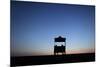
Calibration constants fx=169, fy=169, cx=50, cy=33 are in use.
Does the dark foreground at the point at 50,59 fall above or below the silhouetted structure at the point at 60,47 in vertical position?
below

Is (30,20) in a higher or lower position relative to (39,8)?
Answer: lower

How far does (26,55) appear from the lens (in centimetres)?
179

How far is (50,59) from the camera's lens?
1859 millimetres

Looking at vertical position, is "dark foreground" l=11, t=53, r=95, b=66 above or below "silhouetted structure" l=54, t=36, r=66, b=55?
below

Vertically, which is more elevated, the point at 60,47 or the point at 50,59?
the point at 60,47

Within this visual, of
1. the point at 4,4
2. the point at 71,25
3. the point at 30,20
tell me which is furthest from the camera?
the point at 71,25

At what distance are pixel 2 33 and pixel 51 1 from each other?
636mm

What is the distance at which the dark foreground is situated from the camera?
177 cm

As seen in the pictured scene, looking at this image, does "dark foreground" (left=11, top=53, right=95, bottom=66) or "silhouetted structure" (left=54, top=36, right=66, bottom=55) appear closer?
"dark foreground" (left=11, top=53, right=95, bottom=66)

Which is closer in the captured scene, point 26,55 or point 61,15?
point 26,55

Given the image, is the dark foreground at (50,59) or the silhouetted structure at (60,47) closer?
the dark foreground at (50,59)

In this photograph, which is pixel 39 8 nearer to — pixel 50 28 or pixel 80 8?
pixel 50 28

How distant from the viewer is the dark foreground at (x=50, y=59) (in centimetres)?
177
